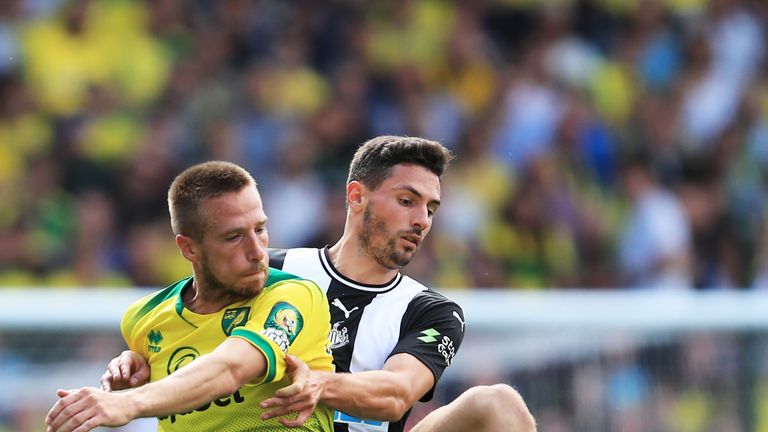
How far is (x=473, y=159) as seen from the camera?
415 inches

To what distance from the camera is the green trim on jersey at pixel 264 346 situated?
4125 mm

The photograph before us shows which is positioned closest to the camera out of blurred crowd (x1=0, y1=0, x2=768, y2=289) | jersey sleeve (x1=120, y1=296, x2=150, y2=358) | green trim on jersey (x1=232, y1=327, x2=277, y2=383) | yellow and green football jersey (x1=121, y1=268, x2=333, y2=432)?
green trim on jersey (x1=232, y1=327, x2=277, y2=383)

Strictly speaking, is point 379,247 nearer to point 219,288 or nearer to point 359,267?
point 359,267

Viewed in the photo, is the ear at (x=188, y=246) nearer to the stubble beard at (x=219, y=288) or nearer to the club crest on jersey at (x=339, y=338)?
the stubble beard at (x=219, y=288)

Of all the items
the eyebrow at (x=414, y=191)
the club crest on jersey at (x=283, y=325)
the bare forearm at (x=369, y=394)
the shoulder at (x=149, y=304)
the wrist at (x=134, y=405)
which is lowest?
the bare forearm at (x=369, y=394)

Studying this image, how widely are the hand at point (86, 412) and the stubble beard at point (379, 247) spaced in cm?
179

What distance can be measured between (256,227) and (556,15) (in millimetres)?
7835

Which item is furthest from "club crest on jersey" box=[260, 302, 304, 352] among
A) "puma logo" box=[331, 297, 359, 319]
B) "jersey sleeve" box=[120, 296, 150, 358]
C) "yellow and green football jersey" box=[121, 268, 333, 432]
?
"puma logo" box=[331, 297, 359, 319]

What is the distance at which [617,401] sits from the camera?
7.86 metres

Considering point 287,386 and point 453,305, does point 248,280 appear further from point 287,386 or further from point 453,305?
point 453,305

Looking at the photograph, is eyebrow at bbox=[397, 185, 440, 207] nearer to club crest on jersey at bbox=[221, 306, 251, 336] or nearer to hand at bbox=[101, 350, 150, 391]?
club crest on jersey at bbox=[221, 306, 251, 336]

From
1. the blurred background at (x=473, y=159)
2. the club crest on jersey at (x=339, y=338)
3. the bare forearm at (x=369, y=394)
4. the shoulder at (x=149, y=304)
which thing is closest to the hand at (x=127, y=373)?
the shoulder at (x=149, y=304)

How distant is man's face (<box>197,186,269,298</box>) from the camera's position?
4270mm

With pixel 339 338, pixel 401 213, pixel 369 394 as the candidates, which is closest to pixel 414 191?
pixel 401 213
